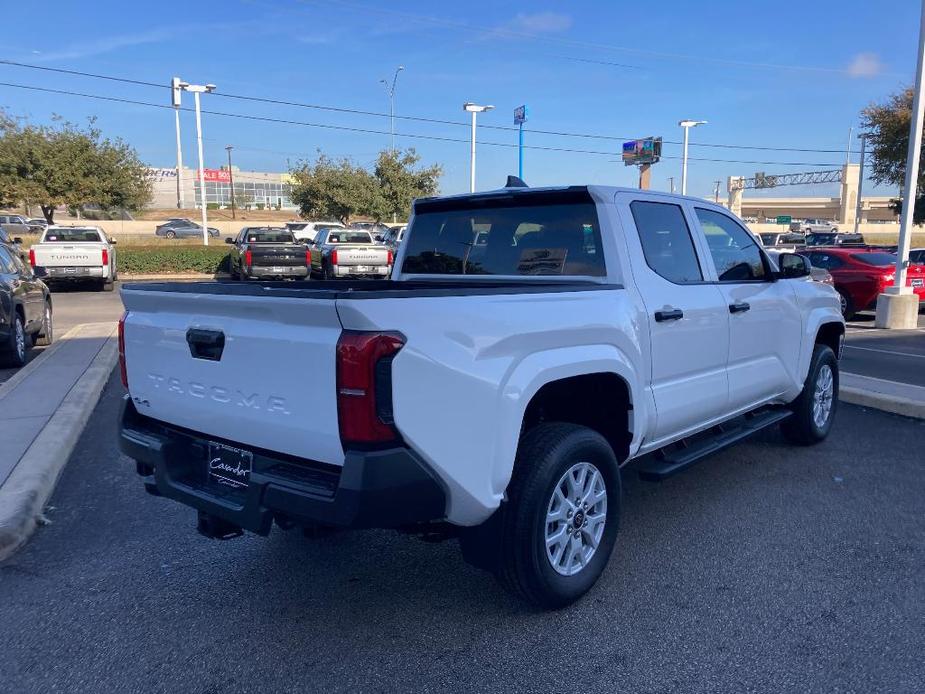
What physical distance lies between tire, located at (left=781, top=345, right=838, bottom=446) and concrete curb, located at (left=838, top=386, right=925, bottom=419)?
1.11 m

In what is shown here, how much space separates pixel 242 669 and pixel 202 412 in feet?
3.49

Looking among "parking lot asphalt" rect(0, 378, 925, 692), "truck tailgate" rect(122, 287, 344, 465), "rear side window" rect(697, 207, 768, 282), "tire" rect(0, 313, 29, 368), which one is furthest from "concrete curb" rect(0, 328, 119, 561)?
"rear side window" rect(697, 207, 768, 282)

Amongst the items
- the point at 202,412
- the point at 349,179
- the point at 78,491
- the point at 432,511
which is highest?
the point at 349,179

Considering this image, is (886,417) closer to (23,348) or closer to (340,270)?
(23,348)

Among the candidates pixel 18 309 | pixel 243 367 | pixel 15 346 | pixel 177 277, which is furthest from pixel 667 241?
pixel 177 277

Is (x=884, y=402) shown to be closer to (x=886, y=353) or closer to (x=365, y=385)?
(x=886, y=353)

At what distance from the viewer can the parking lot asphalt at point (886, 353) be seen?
9438 mm

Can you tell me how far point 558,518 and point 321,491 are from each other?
3.83 ft

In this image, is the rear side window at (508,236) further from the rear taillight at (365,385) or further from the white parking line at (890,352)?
the white parking line at (890,352)

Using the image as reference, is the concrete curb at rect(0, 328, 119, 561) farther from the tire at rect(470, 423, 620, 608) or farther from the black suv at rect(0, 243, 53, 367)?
the tire at rect(470, 423, 620, 608)

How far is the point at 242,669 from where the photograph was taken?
2996 mm

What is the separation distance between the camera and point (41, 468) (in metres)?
5.02

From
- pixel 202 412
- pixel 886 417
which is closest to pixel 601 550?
pixel 202 412

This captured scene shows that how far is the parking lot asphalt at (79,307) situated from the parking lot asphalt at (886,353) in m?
11.4
